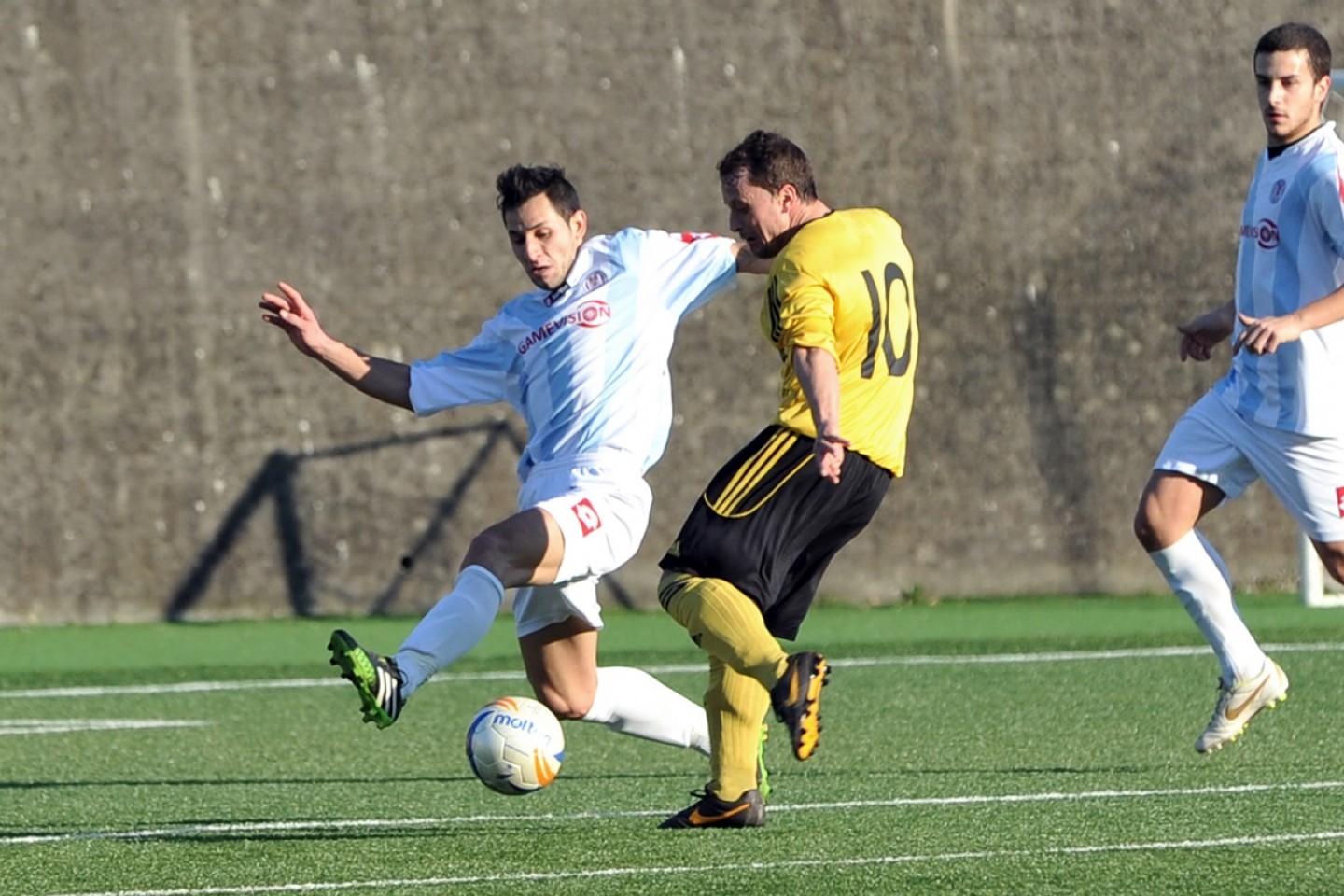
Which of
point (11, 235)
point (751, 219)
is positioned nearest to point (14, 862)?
point (751, 219)

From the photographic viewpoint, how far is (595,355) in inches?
260

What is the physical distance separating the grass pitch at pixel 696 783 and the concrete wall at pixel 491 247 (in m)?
1.72

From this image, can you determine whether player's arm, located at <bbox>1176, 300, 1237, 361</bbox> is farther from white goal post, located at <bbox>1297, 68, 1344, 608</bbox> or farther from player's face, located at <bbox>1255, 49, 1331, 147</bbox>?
white goal post, located at <bbox>1297, 68, 1344, 608</bbox>

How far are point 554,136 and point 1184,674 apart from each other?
5.97 metres

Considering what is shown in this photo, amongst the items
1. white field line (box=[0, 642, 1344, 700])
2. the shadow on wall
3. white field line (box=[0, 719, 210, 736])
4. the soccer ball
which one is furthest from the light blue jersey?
the shadow on wall

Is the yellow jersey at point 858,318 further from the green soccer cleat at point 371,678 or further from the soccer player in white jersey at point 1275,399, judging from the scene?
the green soccer cleat at point 371,678

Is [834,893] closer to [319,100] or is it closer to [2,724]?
[2,724]

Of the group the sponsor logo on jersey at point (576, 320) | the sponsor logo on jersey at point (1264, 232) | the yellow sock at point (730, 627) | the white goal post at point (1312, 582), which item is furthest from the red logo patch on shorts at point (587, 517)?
the white goal post at point (1312, 582)

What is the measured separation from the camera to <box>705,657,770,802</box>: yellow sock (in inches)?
240

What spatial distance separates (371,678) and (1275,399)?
2943mm

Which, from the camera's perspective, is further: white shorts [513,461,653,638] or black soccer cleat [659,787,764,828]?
white shorts [513,461,653,638]

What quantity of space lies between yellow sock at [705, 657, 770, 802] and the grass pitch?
0.52ft

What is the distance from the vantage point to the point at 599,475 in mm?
6488

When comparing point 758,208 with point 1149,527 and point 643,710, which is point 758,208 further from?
point 1149,527
